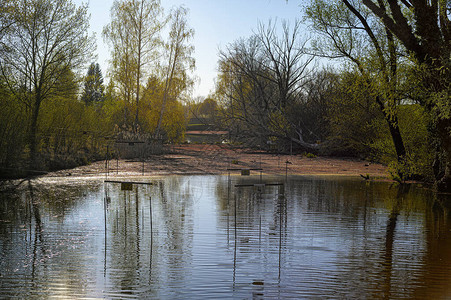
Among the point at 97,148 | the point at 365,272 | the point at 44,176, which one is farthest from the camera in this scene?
the point at 97,148

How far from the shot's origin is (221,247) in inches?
299

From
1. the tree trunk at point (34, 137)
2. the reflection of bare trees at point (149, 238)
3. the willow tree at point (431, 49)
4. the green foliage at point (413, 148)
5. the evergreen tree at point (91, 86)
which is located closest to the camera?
the reflection of bare trees at point (149, 238)

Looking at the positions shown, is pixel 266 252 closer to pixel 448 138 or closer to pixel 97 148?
pixel 448 138

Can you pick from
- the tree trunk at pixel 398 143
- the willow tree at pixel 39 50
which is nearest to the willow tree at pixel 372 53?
the tree trunk at pixel 398 143

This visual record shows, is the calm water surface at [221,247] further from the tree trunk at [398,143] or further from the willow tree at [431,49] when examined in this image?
the tree trunk at [398,143]

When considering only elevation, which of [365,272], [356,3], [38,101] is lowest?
[365,272]

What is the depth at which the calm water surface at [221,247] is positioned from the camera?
5.73 m

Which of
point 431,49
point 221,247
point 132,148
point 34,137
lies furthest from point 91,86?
point 221,247

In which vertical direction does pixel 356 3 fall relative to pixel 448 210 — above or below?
above

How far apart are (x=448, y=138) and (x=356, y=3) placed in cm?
768

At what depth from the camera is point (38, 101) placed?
2078 centimetres

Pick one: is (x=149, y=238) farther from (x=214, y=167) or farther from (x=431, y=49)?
(x=214, y=167)

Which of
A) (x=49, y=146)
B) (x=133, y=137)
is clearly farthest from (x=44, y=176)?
(x=133, y=137)

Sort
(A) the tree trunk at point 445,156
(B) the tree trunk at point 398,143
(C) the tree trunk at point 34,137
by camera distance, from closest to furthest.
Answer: (A) the tree trunk at point 445,156, (B) the tree trunk at point 398,143, (C) the tree trunk at point 34,137
